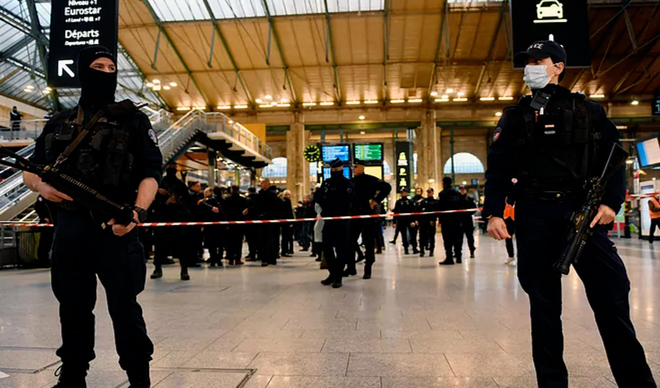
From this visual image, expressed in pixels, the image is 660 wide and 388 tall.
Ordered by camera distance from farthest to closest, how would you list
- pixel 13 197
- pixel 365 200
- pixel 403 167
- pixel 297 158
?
pixel 297 158, pixel 403 167, pixel 13 197, pixel 365 200

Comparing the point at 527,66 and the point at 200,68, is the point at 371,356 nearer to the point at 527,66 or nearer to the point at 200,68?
the point at 527,66

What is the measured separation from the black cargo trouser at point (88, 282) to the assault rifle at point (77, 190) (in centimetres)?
13

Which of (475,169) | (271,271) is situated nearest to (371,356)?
(271,271)

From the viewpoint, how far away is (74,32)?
7.36 m

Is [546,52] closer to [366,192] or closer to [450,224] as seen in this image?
[366,192]

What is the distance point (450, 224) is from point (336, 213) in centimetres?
371

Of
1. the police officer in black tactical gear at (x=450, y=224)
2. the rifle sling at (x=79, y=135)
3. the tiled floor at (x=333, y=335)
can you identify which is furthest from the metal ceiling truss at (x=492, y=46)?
the rifle sling at (x=79, y=135)

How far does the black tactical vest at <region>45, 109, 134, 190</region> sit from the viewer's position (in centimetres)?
224

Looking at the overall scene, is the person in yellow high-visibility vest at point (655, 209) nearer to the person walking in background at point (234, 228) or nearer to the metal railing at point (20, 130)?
the person walking in background at point (234, 228)

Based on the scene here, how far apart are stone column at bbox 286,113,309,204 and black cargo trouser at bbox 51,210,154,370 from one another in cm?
2779

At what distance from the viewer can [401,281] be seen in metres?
6.83

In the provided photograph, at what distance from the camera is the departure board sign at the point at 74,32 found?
23.9 ft

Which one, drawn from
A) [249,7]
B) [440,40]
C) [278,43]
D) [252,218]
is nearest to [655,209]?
[252,218]

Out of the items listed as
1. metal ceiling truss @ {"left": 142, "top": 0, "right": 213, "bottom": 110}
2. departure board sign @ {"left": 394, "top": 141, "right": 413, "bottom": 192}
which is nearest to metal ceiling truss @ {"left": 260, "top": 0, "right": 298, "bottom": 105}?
metal ceiling truss @ {"left": 142, "top": 0, "right": 213, "bottom": 110}
